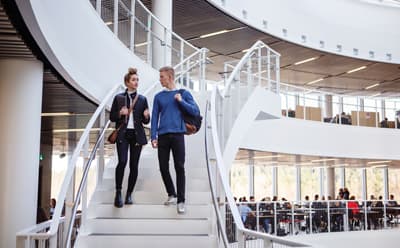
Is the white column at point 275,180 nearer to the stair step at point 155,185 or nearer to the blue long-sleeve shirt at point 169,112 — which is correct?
the stair step at point 155,185

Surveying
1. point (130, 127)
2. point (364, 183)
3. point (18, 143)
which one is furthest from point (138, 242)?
point (364, 183)

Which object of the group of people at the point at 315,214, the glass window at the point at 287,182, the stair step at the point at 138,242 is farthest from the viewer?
the glass window at the point at 287,182

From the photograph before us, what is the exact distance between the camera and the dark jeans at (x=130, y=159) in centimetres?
616

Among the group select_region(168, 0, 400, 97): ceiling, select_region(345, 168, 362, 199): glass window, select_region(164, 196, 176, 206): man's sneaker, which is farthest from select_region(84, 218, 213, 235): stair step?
select_region(345, 168, 362, 199): glass window

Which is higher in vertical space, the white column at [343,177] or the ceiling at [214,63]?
the ceiling at [214,63]

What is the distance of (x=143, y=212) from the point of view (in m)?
6.09

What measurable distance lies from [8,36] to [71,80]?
1.52m

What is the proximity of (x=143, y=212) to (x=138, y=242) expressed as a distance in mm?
539

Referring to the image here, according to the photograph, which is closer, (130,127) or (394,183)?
(130,127)

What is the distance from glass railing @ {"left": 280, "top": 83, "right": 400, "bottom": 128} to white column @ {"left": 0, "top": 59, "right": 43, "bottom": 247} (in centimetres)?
1272

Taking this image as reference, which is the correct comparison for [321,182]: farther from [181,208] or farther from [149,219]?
[149,219]

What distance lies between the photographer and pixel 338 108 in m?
20.7

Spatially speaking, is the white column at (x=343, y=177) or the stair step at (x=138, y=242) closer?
the stair step at (x=138, y=242)

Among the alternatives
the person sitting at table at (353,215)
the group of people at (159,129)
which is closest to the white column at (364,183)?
Answer: the person sitting at table at (353,215)
